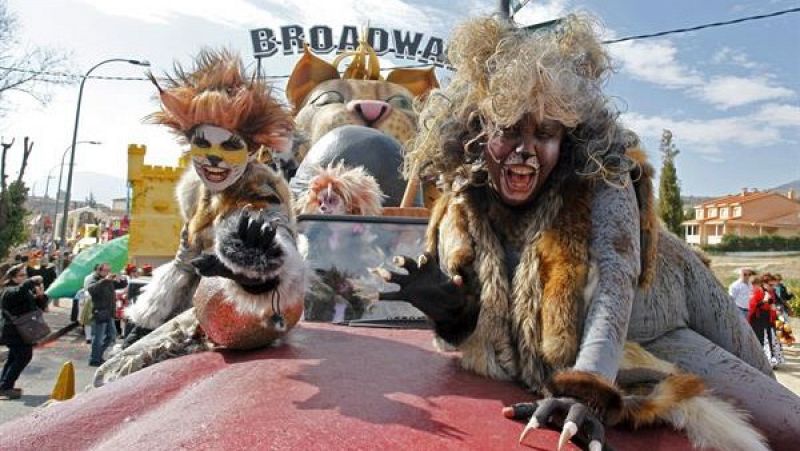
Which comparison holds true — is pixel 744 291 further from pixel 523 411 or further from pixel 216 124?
pixel 523 411

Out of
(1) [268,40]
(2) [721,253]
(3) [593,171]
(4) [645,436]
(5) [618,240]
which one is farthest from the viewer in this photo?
(2) [721,253]

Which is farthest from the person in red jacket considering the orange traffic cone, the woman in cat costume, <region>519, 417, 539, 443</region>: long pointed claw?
<region>519, 417, 539, 443</region>: long pointed claw

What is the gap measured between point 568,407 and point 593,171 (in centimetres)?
79

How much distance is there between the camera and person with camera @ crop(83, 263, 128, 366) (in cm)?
936

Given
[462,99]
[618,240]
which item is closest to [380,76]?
[462,99]

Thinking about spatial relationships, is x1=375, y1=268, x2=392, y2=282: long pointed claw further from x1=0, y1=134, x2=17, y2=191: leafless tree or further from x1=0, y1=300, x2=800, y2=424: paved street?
x1=0, y1=134, x2=17, y2=191: leafless tree

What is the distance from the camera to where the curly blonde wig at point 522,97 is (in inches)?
74.9

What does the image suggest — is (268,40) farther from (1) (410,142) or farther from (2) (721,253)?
(2) (721,253)

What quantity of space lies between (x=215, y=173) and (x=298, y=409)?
5.24ft

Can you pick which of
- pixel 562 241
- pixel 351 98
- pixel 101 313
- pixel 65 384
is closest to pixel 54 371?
pixel 101 313

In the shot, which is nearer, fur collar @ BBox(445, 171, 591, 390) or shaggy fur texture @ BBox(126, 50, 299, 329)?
fur collar @ BBox(445, 171, 591, 390)

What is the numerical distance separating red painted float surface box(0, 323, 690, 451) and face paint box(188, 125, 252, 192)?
3.06ft

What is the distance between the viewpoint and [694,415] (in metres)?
1.62

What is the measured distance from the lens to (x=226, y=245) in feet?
6.22
